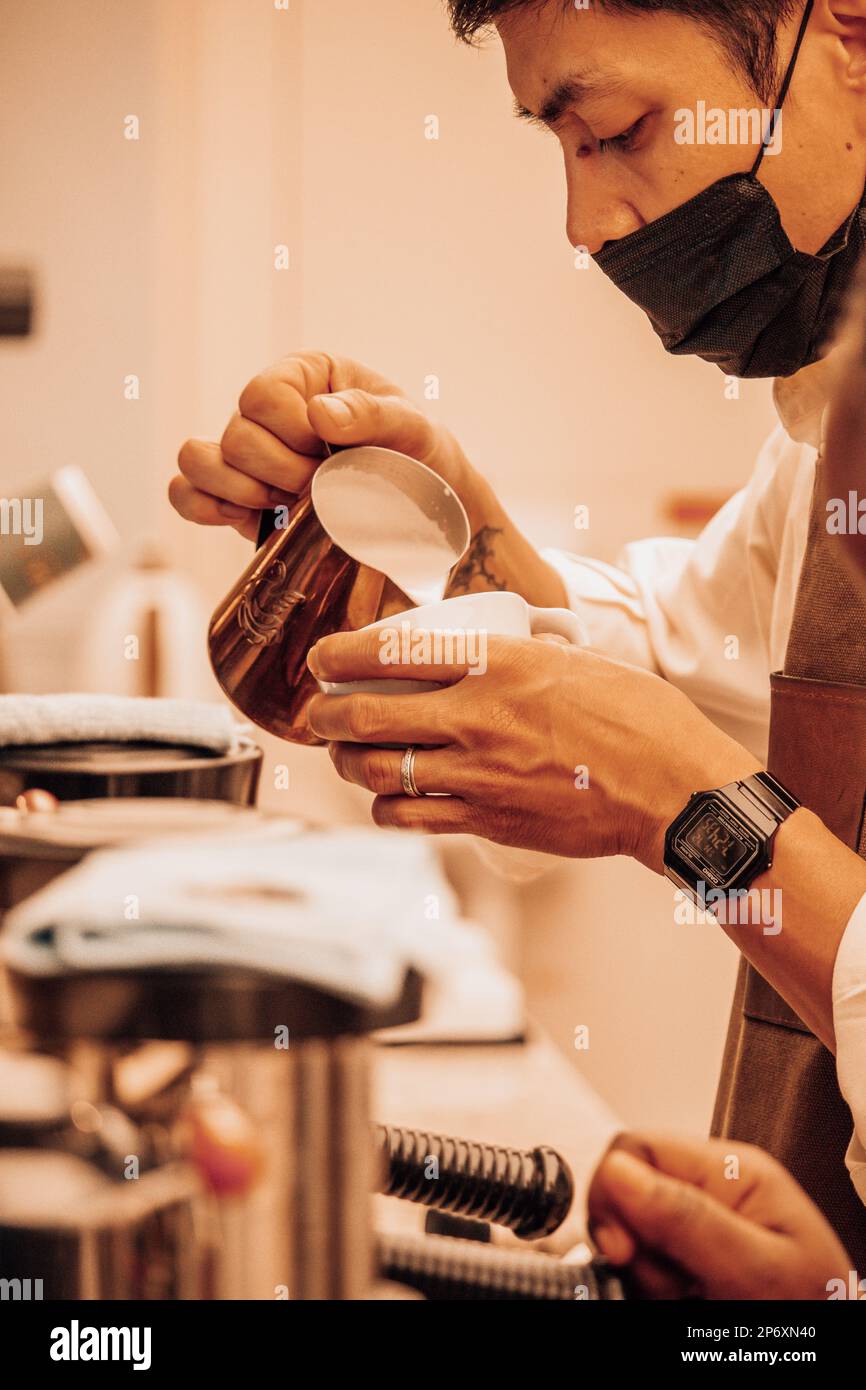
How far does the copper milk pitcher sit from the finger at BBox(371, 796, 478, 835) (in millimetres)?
119

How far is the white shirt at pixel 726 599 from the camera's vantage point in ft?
3.49

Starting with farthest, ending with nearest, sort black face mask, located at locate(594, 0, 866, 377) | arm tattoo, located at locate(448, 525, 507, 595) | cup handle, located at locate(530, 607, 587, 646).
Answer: arm tattoo, located at locate(448, 525, 507, 595)
black face mask, located at locate(594, 0, 866, 377)
cup handle, located at locate(530, 607, 587, 646)

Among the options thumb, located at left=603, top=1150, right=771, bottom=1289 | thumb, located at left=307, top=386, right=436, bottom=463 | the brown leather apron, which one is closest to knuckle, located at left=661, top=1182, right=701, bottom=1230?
thumb, located at left=603, top=1150, right=771, bottom=1289

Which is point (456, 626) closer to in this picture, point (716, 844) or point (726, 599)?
point (716, 844)

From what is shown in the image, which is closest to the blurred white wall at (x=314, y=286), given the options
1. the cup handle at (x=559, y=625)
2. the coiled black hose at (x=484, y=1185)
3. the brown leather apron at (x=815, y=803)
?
the brown leather apron at (x=815, y=803)

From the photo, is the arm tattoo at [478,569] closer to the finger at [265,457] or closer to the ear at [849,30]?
the finger at [265,457]

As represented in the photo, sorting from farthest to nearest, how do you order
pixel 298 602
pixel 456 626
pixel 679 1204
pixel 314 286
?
pixel 314 286, pixel 298 602, pixel 456 626, pixel 679 1204

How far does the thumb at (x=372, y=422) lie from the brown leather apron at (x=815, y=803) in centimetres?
31

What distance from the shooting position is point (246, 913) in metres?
0.94

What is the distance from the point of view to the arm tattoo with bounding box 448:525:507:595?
104 cm

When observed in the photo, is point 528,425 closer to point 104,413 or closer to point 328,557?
point 104,413

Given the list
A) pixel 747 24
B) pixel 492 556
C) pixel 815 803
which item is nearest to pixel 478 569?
pixel 492 556

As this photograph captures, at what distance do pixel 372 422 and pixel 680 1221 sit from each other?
55 cm

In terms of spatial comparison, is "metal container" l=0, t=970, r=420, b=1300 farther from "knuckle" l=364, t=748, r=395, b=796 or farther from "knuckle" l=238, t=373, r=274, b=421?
"knuckle" l=238, t=373, r=274, b=421
